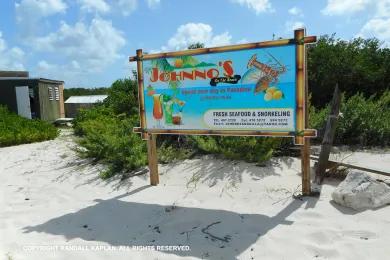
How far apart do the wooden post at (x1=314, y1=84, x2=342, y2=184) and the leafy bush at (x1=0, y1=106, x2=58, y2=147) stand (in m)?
10.4

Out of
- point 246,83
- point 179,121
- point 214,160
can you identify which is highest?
point 246,83

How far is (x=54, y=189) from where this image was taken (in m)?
7.10

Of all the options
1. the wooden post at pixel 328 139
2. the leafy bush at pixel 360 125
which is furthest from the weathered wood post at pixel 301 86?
the leafy bush at pixel 360 125

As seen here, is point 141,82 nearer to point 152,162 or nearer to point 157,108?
point 157,108

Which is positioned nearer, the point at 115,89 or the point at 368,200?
the point at 368,200

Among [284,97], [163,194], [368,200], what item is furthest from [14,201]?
[368,200]

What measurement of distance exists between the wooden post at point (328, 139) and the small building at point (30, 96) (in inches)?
849

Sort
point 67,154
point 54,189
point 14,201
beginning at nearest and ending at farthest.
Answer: point 14,201 < point 54,189 < point 67,154

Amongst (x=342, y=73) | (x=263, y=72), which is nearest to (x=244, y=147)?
(x=263, y=72)

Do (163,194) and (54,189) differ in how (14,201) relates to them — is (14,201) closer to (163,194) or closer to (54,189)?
(54,189)

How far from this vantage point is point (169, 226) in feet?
16.2

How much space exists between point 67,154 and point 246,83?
584cm

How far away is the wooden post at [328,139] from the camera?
5.76 meters

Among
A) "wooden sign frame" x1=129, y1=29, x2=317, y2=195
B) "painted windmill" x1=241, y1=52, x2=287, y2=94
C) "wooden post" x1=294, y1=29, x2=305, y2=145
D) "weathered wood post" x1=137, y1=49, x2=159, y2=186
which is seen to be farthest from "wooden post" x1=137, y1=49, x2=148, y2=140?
"wooden post" x1=294, y1=29, x2=305, y2=145
